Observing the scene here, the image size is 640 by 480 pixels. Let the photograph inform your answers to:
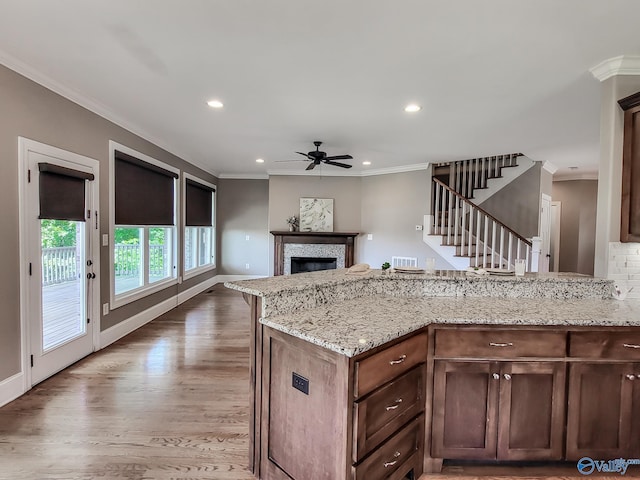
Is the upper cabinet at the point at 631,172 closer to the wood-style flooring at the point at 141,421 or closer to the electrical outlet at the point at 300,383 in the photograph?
the wood-style flooring at the point at 141,421

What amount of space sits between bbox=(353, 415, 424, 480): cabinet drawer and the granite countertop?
0.52 meters

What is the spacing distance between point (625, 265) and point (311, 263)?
5081mm

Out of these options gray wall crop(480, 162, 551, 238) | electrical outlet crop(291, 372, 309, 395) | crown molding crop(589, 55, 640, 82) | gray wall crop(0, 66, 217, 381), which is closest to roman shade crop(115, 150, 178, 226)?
gray wall crop(0, 66, 217, 381)

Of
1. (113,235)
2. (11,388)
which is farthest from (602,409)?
(113,235)

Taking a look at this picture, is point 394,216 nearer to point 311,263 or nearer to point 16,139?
point 311,263

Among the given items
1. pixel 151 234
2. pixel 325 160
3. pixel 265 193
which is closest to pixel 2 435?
pixel 151 234

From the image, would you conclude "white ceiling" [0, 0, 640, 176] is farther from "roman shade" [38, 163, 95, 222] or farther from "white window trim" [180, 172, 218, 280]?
"white window trim" [180, 172, 218, 280]

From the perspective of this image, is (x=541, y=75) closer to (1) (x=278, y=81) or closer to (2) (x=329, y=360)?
(1) (x=278, y=81)

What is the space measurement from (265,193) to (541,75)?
583 centimetres

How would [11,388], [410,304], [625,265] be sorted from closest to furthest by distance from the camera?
[410,304] < [625,265] < [11,388]

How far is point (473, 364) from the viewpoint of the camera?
1.75 meters

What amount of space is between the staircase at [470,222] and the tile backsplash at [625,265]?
2717 mm

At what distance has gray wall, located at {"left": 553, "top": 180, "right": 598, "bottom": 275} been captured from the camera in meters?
7.08

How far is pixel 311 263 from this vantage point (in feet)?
22.4
